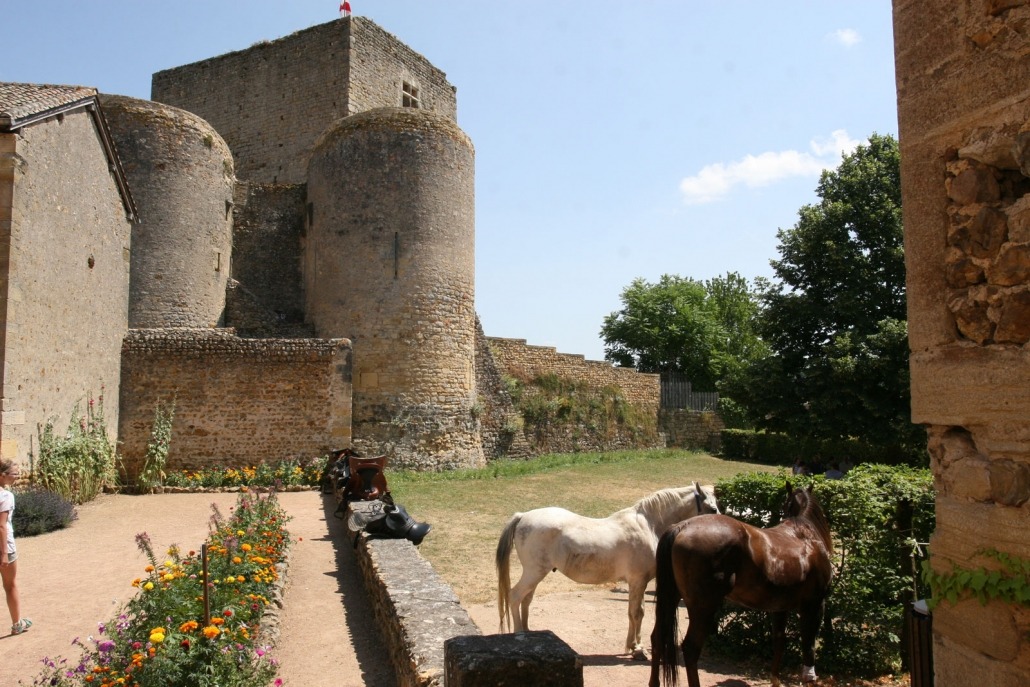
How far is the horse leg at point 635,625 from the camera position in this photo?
19.4ft

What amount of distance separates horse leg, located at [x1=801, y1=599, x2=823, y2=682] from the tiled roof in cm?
1175

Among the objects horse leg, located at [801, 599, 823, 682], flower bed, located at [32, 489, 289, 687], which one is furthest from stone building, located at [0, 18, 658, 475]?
horse leg, located at [801, 599, 823, 682]

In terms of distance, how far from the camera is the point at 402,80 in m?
26.6

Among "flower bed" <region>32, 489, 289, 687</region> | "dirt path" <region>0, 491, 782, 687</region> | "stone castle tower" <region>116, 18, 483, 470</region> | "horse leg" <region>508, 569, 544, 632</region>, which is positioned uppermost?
"stone castle tower" <region>116, 18, 483, 470</region>

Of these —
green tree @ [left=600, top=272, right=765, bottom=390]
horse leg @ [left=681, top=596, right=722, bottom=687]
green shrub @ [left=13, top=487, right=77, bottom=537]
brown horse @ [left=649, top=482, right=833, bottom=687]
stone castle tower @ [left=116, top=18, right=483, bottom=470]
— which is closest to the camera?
horse leg @ [left=681, top=596, right=722, bottom=687]

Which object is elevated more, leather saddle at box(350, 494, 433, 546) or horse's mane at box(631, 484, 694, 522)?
horse's mane at box(631, 484, 694, 522)

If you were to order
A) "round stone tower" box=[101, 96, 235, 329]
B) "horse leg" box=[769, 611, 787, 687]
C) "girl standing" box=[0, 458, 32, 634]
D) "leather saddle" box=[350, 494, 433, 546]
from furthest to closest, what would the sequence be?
"round stone tower" box=[101, 96, 235, 329] < "leather saddle" box=[350, 494, 433, 546] < "girl standing" box=[0, 458, 32, 634] < "horse leg" box=[769, 611, 787, 687]

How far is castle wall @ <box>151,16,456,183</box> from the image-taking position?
24.2m

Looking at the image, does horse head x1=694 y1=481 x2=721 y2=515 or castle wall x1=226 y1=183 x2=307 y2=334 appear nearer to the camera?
horse head x1=694 y1=481 x2=721 y2=515

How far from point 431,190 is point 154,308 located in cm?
718

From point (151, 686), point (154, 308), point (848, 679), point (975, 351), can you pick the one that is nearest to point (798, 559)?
point (848, 679)

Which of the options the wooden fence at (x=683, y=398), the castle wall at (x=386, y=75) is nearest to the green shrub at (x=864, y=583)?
the castle wall at (x=386, y=75)

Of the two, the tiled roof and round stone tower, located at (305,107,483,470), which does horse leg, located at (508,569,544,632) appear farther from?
round stone tower, located at (305,107,483,470)

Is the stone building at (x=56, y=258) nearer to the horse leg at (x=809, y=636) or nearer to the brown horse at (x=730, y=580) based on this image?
the brown horse at (x=730, y=580)
